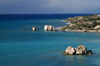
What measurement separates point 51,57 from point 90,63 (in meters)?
7.79

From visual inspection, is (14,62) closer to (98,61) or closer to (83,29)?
(98,61)

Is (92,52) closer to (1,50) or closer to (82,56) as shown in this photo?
(82,56)

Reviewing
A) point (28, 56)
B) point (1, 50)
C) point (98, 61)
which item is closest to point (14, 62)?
point (28, 56)

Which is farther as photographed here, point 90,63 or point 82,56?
point 82,56

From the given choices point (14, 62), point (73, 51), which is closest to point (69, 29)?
point (73, 51)

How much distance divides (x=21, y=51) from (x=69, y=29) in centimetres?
4289

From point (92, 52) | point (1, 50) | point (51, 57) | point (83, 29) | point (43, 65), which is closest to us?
point (43, 65)

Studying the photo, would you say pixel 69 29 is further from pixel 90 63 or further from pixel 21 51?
pixel 90 63

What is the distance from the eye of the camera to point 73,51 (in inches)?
1618

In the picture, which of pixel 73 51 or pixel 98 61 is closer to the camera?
pixel 98 61

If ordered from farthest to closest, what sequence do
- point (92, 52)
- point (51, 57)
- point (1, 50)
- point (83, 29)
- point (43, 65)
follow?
point (83, 29) → point (1, 50) → point (92, 52) → point (51, 57) → point (43, 65)

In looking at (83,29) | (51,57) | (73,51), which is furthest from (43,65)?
(83,29)

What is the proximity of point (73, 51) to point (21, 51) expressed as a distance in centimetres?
1228

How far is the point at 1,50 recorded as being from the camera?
47625mm
